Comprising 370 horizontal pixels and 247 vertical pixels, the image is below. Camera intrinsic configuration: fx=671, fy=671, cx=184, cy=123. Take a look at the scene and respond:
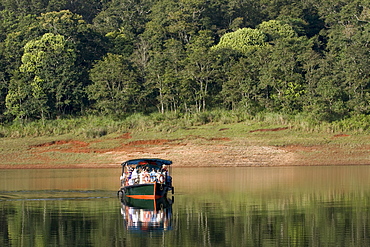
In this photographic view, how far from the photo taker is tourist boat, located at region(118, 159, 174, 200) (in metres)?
32.0

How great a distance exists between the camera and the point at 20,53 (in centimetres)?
8294

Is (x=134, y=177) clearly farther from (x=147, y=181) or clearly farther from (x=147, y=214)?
(x=147, y=214)

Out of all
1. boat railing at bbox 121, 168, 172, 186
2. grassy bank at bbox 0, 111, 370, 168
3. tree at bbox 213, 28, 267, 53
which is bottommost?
boat railing at bbox 121, 168, 172, 186

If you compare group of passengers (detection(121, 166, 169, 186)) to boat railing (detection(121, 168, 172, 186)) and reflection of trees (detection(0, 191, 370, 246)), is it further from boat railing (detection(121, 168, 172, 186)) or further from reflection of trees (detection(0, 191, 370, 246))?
reflection of trees (detection(0, 191, 370, 246))

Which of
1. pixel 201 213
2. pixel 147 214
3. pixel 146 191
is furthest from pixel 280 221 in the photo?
pixel 146 191

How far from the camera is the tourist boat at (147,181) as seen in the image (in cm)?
3203

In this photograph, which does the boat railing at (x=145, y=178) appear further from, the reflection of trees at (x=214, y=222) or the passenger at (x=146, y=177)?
the reflection of trees at (x=214, y=222)

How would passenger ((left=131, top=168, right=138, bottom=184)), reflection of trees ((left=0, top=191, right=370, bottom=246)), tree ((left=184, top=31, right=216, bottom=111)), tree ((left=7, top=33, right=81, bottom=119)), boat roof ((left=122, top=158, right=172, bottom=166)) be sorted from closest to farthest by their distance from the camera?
reflection of trees ((left=0, top=191, right=370, bottom=246)) → passenger ((left=131, top=168, right=138, bottom=184)) → boat roof ((left=122, top=158, right=172, bottom=166)) → tree ((left=184, top=31, right=216, bottom=111)) → tree ((left=7, top=33, right=81, bottom=119))

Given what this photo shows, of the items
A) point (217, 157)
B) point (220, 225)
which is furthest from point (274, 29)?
point (220, 225)

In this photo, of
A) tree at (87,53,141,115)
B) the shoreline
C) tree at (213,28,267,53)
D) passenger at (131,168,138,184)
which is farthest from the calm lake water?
tree at (213,28,267,53)

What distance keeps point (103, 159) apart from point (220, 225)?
1445 inches

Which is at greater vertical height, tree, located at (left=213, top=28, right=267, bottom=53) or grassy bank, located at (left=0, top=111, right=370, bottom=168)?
tree, located at (left=213, top=28, right=267, bottom=53)

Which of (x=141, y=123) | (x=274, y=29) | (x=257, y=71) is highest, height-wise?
(x=274, y=29)

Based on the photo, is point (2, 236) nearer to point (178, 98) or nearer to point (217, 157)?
point (217, 157)
